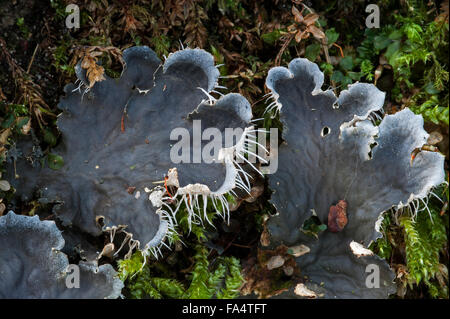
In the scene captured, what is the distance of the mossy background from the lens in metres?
2.59

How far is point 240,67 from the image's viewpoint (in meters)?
2.81

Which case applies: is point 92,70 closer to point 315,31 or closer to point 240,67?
point 240,67

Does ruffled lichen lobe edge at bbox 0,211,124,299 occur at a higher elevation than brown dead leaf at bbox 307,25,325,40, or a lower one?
lower

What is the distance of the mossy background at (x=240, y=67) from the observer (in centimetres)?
259

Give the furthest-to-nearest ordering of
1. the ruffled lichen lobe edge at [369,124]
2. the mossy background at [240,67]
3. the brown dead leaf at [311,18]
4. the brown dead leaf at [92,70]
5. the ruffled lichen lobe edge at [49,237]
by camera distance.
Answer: the brown dead leaf at [311,18]
the mossy background at [240,67]
the brown dead leaf at [92,70]
the ruffled lichen lobe edge at [369,124]
the ruffled lichen lobe edge at [49,237]

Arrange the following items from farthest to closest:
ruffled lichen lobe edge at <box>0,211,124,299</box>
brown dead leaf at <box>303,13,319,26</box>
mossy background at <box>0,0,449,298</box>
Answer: brown dead leaf at <box>303,13,319,26</box>
mossy background at <box>0,0,449,298</box>
ruffled lichen lobe edge at <box>0,211,124,299</box>

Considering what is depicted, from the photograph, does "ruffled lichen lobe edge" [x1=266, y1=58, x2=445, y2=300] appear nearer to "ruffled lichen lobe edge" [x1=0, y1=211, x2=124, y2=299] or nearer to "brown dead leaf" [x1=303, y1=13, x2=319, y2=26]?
"brown dead leaf" [x1=303, y1=13, x2=319, y2=26]

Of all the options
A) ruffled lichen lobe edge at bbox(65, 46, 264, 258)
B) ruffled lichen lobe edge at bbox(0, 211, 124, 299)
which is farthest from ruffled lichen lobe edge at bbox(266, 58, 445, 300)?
ruffled lichen lobe edge at bbox(0, 211, 124, 299)

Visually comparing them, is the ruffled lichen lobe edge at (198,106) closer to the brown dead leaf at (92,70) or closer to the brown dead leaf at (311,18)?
the brown dead leaf at (92,70)

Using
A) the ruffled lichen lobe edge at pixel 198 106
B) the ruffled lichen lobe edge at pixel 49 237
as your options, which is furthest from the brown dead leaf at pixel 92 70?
the ruffled lichen lobe edge at pixel 49 237

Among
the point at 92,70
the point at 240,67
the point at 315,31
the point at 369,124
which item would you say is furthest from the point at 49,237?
the point at 315,31

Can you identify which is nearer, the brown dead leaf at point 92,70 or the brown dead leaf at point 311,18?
the brown dead leaf at point 92,70

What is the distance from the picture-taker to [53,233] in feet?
7.40

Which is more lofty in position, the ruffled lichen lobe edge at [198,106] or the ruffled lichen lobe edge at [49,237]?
the ruffled lichen lobe edge at [198,106]
